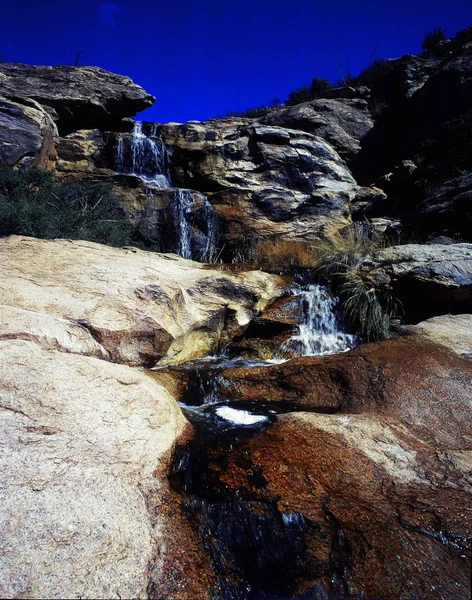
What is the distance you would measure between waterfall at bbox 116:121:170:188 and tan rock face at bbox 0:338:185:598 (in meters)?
9.91

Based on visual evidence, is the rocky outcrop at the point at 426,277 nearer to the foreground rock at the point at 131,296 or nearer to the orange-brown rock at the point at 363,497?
the foreground rock at the point at 131,296

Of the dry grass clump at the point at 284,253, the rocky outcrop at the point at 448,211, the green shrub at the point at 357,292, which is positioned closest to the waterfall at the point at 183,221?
the dry grass clump at the point at 284,253

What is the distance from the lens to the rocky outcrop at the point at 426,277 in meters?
6.81

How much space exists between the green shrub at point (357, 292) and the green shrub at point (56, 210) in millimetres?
4744

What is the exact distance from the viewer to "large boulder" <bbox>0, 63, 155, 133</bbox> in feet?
44.5

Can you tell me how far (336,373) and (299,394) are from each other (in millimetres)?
509

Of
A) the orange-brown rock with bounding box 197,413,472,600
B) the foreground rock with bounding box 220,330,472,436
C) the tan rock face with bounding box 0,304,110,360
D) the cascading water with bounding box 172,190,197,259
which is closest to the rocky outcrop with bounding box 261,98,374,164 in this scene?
the cascading water with bounding box 172,190,197,259

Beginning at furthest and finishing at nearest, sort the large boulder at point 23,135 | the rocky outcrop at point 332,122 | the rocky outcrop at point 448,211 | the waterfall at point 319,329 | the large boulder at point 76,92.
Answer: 1. the rocky outcrop at point 332,122
2. the large boulder at point 76,92
3. the large boulder at point 23,135
4. the rocky outcrop at point 448,211
5. the waterfall at point 319,329

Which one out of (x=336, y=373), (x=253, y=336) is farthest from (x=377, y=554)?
(x=253, y=336)

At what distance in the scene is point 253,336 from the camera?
6.92 meters

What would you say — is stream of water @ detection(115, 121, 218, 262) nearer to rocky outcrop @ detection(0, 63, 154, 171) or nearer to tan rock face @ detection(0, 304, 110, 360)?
rocky outcrop @ detection(0, 63, 154, 171)

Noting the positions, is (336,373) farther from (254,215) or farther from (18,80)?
(18,80)

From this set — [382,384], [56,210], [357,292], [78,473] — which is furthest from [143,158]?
[78,473]

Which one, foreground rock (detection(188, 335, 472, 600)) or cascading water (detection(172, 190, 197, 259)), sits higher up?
cascading water (detection(172, 190, 197, 259))
